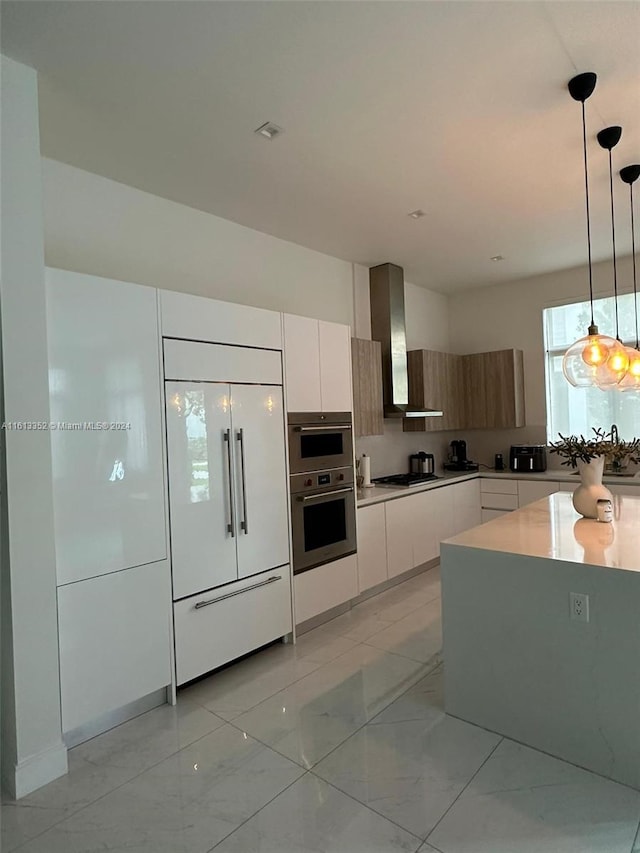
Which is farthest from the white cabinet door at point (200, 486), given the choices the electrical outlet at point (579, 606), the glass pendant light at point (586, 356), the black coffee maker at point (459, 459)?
the black coffee maker at point (459, 459)

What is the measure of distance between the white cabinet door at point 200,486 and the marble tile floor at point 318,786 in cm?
68

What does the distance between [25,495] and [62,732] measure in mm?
1068

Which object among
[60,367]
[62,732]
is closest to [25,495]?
[60,367]

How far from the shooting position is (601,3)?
183cm

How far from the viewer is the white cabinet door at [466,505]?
500cm

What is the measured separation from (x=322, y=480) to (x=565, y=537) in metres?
1.66

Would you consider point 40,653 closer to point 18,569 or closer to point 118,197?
point 18,569

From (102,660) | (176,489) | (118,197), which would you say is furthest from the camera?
(118,197)

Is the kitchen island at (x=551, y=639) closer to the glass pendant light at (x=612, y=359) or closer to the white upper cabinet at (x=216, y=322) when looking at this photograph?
the glass pendant light at (x=612, y=359)

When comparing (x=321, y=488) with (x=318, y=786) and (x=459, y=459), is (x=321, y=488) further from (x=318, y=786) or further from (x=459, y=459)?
(x=459, y=459)

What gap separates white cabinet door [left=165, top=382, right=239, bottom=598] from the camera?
2646 millimetres

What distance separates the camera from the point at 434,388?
205 inches

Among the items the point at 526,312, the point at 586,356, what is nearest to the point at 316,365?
the point at 586,356

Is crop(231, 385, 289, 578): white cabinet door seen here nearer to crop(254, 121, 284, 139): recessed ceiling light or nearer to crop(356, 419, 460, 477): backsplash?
crop(254, 121, 284, 139): recessed ceiling light
